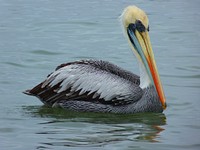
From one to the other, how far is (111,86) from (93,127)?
2.35 ft

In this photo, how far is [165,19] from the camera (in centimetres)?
1642

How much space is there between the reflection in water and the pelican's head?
0.43 m

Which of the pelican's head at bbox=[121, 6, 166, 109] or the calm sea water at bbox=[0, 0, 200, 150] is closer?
the calm sea water at bbox=[0, 0, 200, 150]

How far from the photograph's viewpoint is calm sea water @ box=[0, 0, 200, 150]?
27.5 feet

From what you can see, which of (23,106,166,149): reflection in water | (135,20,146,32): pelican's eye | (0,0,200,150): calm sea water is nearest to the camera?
(23,106,166,149): reflection in water

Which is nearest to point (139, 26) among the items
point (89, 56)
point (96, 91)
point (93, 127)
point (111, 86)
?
point (111, 86)

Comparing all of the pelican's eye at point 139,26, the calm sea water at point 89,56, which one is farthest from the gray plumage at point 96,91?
the pelican's eye at point 139,26

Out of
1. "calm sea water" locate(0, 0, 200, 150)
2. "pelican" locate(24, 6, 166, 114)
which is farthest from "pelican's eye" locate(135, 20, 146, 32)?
"calm sea water" locate(0, 0, 200, 150)

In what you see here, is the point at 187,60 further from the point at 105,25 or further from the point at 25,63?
the point at 105,25

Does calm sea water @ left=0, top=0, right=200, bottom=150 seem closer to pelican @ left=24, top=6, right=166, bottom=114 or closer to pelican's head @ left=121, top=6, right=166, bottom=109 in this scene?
pelican @ left=24, top=6, right=166, bottom=114

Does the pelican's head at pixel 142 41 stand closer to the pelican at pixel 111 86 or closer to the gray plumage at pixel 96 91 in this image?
the pelican at pixel 111 86

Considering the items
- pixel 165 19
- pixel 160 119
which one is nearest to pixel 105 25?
pixel 165 19

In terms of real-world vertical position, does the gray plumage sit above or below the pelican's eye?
below

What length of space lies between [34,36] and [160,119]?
18.7 feet
